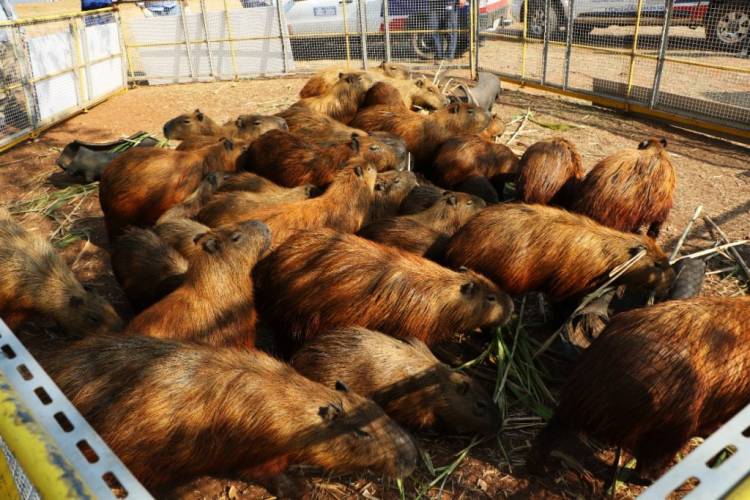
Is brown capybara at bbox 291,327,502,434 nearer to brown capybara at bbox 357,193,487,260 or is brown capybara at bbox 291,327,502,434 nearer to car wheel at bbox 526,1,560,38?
brown capybara at bbox 357,193,487,260

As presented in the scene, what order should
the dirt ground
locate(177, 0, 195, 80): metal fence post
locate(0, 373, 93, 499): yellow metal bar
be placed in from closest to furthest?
locate(0, 373, 93, 499): yellow metal bar
the dirt ground
locate(177, 0, 195, 80): metal fence post

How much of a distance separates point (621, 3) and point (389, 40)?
4.19m

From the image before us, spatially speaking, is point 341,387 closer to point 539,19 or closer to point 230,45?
point 539,19

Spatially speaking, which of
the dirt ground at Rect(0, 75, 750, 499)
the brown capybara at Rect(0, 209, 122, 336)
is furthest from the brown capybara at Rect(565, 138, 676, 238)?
the brown capybara at Rect(0, 209, 122, 336)

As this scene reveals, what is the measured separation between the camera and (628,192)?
467 cm

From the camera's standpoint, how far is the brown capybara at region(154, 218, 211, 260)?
14.0 ft

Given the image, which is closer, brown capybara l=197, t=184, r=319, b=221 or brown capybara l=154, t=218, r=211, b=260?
brown capybara l=154, t=218, r=211, b=260

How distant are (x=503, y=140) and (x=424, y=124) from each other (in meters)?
1.52

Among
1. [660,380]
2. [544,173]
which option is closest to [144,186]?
[544,173]

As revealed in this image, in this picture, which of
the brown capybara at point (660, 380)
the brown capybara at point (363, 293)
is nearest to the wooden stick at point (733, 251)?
the brown capybara at point (660, 380)

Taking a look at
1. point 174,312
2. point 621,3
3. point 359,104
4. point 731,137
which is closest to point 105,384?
point 174,312

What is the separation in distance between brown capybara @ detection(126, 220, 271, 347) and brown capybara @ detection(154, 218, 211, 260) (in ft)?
1.36

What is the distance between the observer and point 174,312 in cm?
348

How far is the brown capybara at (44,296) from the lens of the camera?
13.3ft
